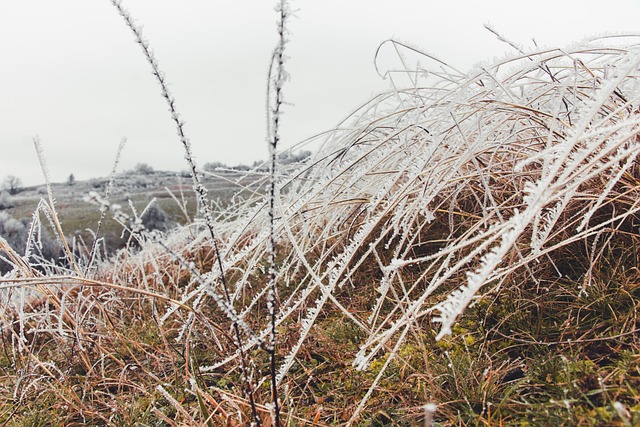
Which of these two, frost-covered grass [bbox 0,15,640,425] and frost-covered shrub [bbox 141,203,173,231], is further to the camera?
frost-covered shrub [bbox 141,203,173,231]

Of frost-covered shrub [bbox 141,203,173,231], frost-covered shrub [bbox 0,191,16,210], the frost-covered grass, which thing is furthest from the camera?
frost-covered shrub [bbox 0,191,16,210]

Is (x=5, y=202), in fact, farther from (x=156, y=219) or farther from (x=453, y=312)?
(x=453, y=312)

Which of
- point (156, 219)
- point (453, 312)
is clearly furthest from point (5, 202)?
point (453, 312)

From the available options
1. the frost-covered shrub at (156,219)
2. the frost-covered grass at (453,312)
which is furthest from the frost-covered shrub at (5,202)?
the frost-covered grass at (453,312)

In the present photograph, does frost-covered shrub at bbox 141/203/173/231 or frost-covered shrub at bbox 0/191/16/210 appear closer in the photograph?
frost-covered shrub at bbox 141/203/173/231

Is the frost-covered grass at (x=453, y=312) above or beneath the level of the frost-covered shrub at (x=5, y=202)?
beneath

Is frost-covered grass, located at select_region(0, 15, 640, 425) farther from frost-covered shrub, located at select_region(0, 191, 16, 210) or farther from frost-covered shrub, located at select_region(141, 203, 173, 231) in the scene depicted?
frost-covered shrub, located at select_region(0, 191, 16, 210)

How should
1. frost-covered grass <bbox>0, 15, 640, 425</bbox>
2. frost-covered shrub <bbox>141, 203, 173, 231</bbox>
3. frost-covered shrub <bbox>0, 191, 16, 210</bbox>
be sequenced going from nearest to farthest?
frost-covered grass <bbox>0, 15, 640, 425</bbox> < frost-covered shrub <bbox>141, 203, 173, 231</bbox> < frost-covered shrub <bbox>0, 191, 16, 210</bbox>

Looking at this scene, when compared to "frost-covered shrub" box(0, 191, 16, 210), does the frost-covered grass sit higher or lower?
lower

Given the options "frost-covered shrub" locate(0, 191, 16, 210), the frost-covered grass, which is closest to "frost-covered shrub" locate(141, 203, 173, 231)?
the frost-covered grass

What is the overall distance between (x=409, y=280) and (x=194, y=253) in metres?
1.67

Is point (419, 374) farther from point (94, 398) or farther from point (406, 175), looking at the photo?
point (94, 398)

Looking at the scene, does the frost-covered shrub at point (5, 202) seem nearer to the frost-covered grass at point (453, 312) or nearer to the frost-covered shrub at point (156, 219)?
the frost-covered shrub at point (156, 219)

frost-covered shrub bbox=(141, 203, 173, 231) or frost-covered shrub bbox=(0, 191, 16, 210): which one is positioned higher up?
frost-covered shrub bbox=(0, 191, 16, 210)
